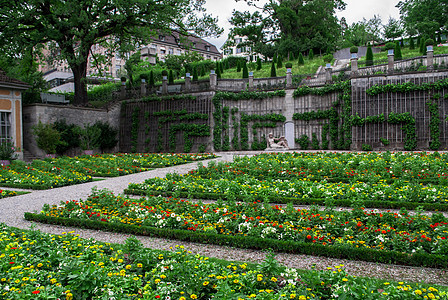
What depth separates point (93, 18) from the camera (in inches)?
945

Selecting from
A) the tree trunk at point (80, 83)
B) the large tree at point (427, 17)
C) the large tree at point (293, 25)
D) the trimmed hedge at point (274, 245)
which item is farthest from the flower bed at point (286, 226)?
the large tree at point (427, 17)

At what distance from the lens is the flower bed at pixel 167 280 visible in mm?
3592

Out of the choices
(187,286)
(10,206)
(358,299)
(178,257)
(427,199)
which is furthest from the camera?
(10,206)

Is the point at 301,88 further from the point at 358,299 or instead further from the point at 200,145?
the point at 358,299

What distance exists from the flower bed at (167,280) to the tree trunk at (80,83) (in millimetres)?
24982

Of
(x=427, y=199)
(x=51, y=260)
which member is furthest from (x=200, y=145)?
(x=51, y=260)

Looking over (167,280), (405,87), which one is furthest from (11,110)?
(405,87)

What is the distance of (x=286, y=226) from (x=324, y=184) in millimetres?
4484

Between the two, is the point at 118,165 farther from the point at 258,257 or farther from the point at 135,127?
the point at 135,127

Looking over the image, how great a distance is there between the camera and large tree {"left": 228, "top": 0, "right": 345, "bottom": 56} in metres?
45.9

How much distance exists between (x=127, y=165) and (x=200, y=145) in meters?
11.3

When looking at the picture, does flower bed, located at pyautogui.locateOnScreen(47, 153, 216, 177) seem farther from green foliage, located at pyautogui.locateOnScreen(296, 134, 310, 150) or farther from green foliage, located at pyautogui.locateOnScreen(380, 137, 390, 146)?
green foliage, located at pyautogui.locateOnScreen(380, 137, 390, 146)

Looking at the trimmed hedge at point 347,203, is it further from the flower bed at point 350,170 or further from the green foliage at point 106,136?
the green foliage at point 106,136

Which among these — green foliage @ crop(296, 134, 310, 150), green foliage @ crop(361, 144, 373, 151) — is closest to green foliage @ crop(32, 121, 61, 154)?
green foliage @ crop(296, 134, 310, 150)
